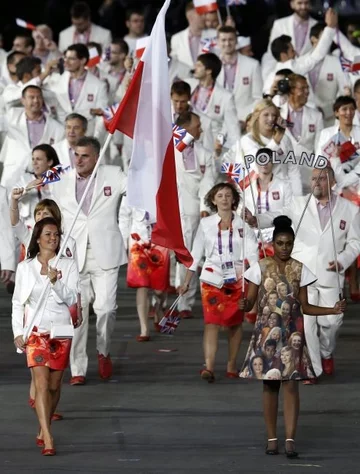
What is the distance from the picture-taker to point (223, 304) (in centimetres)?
1432

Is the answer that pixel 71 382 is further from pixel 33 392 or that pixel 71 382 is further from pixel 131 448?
pixel 131 448

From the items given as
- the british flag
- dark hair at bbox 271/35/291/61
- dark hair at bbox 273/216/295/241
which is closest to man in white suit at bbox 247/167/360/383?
the british flag

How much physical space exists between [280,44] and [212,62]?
1409 millimetres

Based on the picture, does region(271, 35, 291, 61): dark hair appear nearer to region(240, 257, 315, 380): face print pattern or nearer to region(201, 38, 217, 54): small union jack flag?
region(201, 38, 217, 54): small union jack flag

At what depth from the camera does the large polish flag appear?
12.0m

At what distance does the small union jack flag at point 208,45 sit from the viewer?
68.0 feet

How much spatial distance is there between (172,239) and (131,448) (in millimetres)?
1489

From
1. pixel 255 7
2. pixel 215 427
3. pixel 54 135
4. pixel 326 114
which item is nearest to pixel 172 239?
Result: pixel 215 427

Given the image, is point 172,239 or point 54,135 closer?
point 172,239

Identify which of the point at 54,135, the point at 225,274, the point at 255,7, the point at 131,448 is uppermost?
the point at 255,7

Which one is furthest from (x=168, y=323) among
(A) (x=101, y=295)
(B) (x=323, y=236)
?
(B) (x=323, y=236)

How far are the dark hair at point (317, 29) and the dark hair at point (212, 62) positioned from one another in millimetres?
1798

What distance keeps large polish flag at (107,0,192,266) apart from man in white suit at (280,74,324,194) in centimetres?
653

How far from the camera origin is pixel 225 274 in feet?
47.2
